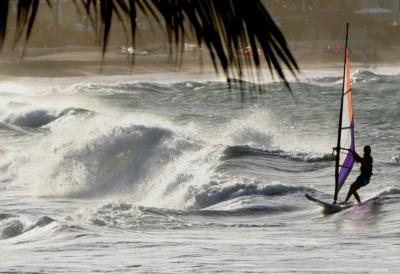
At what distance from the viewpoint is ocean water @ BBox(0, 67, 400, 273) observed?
11797mm

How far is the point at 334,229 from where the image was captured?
576 inches

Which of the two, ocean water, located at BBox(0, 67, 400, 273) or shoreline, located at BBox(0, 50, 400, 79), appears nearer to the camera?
ocean water, located at BBox(0, 67, 400, 273)

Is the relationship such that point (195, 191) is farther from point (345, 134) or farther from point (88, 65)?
point (88, 65)

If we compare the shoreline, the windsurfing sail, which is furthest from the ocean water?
the shoreline

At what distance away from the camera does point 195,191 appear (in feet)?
62.3

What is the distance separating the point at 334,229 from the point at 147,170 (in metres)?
8.47

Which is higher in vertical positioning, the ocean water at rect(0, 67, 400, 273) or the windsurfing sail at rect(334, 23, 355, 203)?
the windsurfing sail at rect(334, 23, 355, 203)

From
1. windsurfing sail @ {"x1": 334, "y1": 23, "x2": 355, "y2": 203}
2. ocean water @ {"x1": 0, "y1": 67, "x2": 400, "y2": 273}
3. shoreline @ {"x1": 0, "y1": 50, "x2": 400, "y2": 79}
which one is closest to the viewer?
ocean water @ {"x1": 0, "y1": 67, "x2": 400, "y2": 273}

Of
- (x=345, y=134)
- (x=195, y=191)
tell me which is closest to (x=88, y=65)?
(x=195, y=191)

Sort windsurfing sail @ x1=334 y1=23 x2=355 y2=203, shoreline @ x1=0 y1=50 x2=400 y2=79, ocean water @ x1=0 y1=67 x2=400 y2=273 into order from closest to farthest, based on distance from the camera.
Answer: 1. ocean water @ x1=0 y1=67 x2=400 y2=273
2. windsurfing sail @ x1=334 y1=23 x2=355 y2=203
3. shoreline @ x1=0 y1=50 x2=400 y2=79

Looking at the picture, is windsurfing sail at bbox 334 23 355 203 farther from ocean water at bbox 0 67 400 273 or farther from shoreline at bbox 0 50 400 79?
shoreline at bbox 0 50 400 79

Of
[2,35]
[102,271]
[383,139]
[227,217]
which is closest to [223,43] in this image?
[2,35]

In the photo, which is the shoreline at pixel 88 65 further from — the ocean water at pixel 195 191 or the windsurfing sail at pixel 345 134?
the windsurfing sail at pixel 345 134

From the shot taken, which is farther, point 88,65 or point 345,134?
point 88,65
